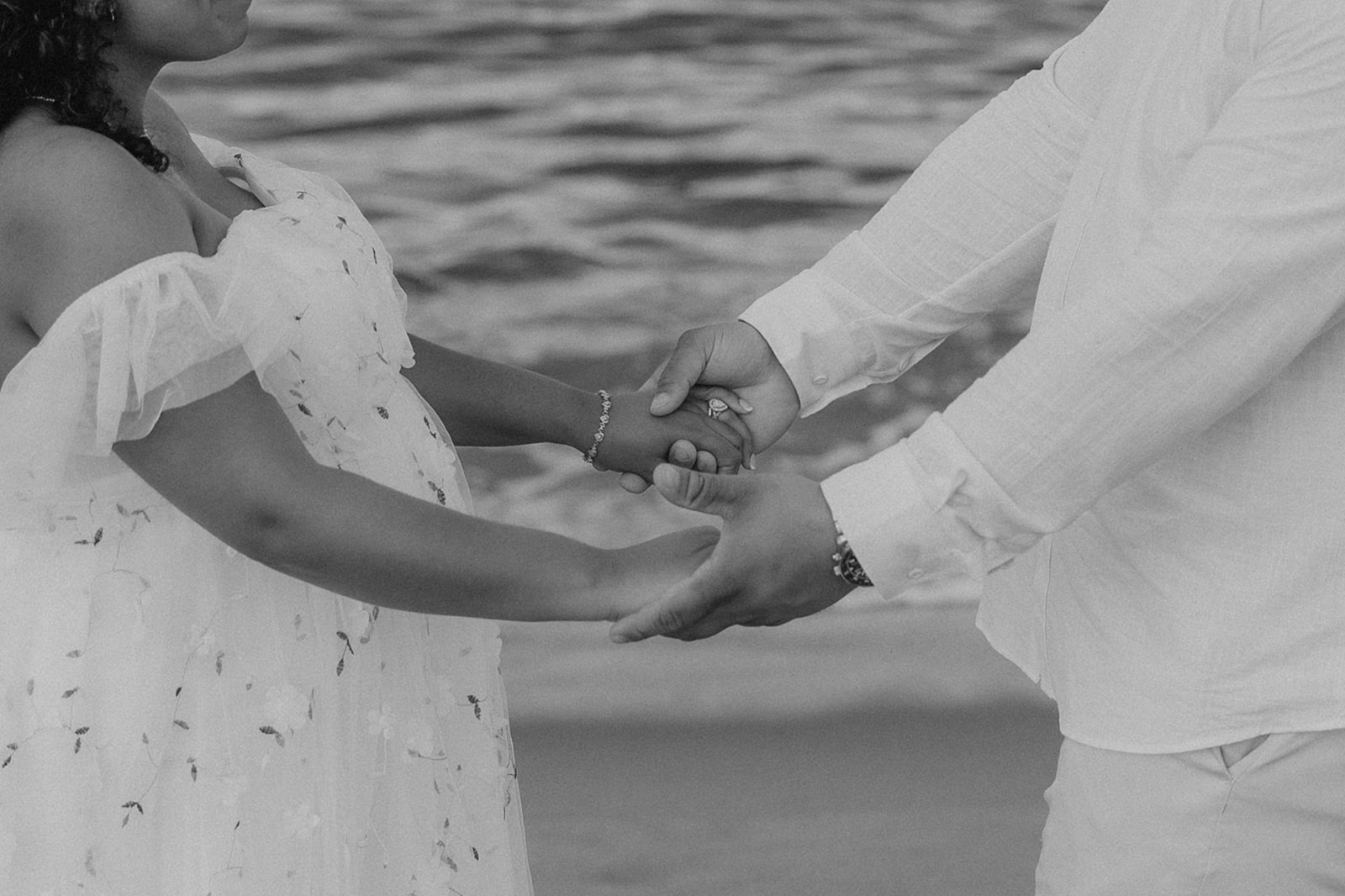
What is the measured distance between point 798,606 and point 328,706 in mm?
372

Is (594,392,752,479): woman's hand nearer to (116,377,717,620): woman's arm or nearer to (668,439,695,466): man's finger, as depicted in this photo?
(668,439,695,466): man's finger

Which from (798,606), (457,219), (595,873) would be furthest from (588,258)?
(798,606)

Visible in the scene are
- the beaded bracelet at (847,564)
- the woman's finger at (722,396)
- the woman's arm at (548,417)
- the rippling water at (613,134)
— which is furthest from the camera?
the rippling water at (613,134)

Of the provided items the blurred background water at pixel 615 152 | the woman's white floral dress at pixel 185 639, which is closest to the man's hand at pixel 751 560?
the woman's white floral dress at pixel 185 639

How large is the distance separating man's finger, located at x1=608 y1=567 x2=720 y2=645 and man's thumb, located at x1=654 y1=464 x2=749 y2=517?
0.05 metres

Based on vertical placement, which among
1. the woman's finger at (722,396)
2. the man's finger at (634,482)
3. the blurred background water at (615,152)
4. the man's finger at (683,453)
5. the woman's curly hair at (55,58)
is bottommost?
the blurred background water at (615,152)

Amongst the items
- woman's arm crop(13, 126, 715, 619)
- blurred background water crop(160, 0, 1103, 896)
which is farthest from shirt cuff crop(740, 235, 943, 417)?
blurred background water crop(160, 0, 1103, 896)

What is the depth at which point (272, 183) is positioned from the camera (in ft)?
4.61

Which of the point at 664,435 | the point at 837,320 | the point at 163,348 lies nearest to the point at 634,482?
the point at 664,435

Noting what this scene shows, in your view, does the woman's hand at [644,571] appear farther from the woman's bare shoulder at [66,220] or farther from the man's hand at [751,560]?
the woman's bare shoulder at [66,220]

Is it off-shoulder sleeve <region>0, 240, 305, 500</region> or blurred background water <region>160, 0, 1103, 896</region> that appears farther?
blurred background water <region>160, 0, 1103, 896</region>

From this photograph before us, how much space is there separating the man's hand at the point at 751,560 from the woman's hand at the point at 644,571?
1 centimetres

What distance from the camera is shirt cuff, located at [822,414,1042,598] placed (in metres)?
1.15

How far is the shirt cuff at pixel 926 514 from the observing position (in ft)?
3.76
